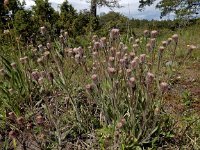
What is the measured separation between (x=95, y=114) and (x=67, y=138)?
362 mm

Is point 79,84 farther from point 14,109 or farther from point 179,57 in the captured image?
point 179,57

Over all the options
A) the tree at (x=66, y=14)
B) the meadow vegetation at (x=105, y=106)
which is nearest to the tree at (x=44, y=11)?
the tree at (x=66, y=14)

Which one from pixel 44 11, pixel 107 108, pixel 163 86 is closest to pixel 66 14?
pixel 44 11

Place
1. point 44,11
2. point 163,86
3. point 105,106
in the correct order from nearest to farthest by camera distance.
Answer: point 163,86
point 105,106
point 44,11

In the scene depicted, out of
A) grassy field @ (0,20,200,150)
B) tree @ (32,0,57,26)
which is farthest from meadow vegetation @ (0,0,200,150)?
tree @ (32,0,57,26)

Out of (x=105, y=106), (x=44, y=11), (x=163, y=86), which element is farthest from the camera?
(x=44, y=11)

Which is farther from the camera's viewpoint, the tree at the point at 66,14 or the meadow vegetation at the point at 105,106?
the tree at the point at 66,14

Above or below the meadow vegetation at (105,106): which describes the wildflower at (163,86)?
above

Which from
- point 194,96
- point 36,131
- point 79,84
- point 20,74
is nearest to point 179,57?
point 194,96

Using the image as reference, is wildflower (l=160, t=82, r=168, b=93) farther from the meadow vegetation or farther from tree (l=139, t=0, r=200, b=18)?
tree (l=139, t=0, r=200, b=18)

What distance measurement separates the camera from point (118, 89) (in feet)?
9.62

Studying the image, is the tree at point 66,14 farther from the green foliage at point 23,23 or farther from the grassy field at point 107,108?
the grassy field at point 107,108

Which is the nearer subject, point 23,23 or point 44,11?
point 23,23

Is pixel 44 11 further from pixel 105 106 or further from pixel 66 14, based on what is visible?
pixel 105 106
